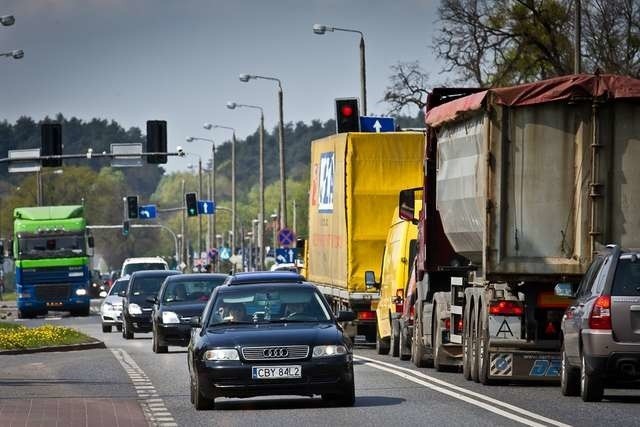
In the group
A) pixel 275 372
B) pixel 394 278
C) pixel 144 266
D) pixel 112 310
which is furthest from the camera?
pixel 144 266

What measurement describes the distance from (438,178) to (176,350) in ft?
41.4

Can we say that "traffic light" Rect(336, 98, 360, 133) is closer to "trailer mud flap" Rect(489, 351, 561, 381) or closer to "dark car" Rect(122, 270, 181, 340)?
"dark car" Rect(122, 270, 181, 340)

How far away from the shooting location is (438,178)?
27484 mm

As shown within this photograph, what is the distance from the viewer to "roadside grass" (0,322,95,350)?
38312 millimetres

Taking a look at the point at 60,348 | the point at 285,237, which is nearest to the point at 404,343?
the point at 60,348

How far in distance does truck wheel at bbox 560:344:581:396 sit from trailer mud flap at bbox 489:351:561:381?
1.78m

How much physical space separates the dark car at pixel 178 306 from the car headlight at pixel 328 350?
16000mm

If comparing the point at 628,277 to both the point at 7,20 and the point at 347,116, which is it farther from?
the point at 7,20

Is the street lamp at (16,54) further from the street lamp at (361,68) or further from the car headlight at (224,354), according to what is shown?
the car headlight at (224,354)

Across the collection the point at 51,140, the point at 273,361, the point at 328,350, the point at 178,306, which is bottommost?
the point at 178,306

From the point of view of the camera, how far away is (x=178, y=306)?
1437 inches

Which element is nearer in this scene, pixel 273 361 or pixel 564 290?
pixel 273 361

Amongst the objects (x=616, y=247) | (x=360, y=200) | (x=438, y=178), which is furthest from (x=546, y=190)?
(x=360, y=200)

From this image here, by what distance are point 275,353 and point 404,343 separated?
12257 mm
